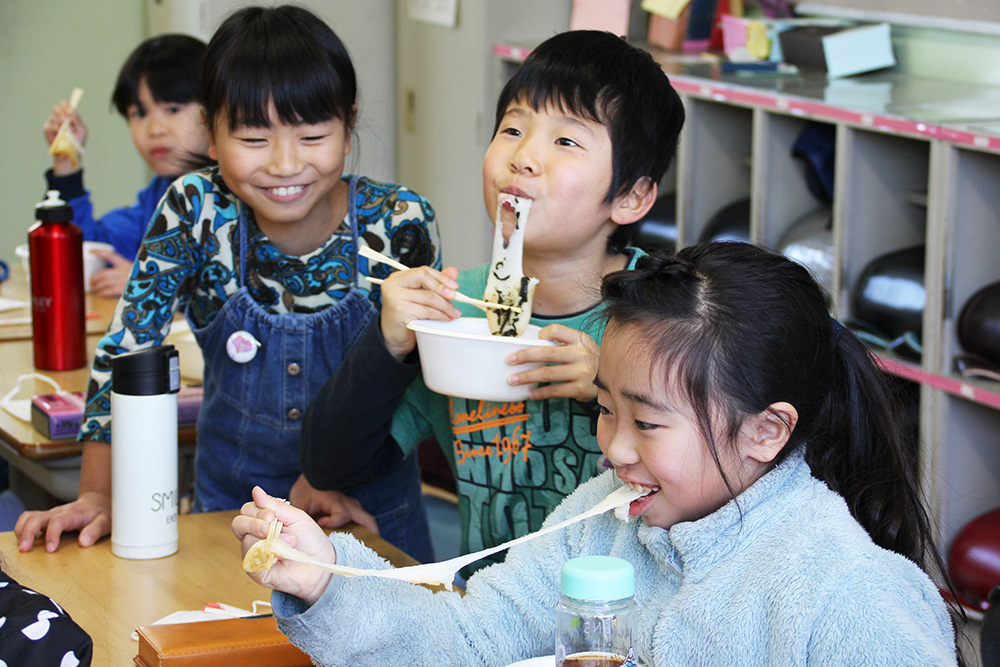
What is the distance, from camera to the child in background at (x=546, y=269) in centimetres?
132

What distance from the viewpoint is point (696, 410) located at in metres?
0.98

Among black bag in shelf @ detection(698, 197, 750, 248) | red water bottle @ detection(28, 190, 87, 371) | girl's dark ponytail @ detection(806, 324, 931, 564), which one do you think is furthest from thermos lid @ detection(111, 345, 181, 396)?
black bag in shelf @ detection(698, 197, 750, 248)

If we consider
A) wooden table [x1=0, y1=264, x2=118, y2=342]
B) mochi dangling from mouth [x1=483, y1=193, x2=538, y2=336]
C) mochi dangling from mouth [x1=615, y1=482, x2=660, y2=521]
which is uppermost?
mochi dangling from mouth [x1=483, y1=193, x2=538, y2=336]

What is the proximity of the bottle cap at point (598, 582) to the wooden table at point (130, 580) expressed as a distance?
21.0 inches

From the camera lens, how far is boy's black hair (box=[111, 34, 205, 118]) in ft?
8.78

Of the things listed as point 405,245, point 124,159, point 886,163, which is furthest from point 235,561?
point 124,159

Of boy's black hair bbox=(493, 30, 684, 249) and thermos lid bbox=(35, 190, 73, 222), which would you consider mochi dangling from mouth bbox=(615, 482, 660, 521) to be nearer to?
boy's black hair bbox=(493, 30, 684, 249)

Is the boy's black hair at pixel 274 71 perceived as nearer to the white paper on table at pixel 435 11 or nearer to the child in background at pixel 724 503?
the child in background at pixel 724 503

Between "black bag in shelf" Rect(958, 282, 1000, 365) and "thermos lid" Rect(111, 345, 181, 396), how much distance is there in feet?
5.56

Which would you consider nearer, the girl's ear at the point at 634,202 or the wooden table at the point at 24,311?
the girl's ear at the point at 634,202

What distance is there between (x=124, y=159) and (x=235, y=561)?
13.2 feet

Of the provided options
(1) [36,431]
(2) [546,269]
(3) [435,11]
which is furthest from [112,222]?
(2) [546,269]

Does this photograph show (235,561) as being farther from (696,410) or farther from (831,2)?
(831,2)

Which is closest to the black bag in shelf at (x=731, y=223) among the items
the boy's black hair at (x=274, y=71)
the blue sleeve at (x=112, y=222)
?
the blue sleeve at (x=112, y=222)
